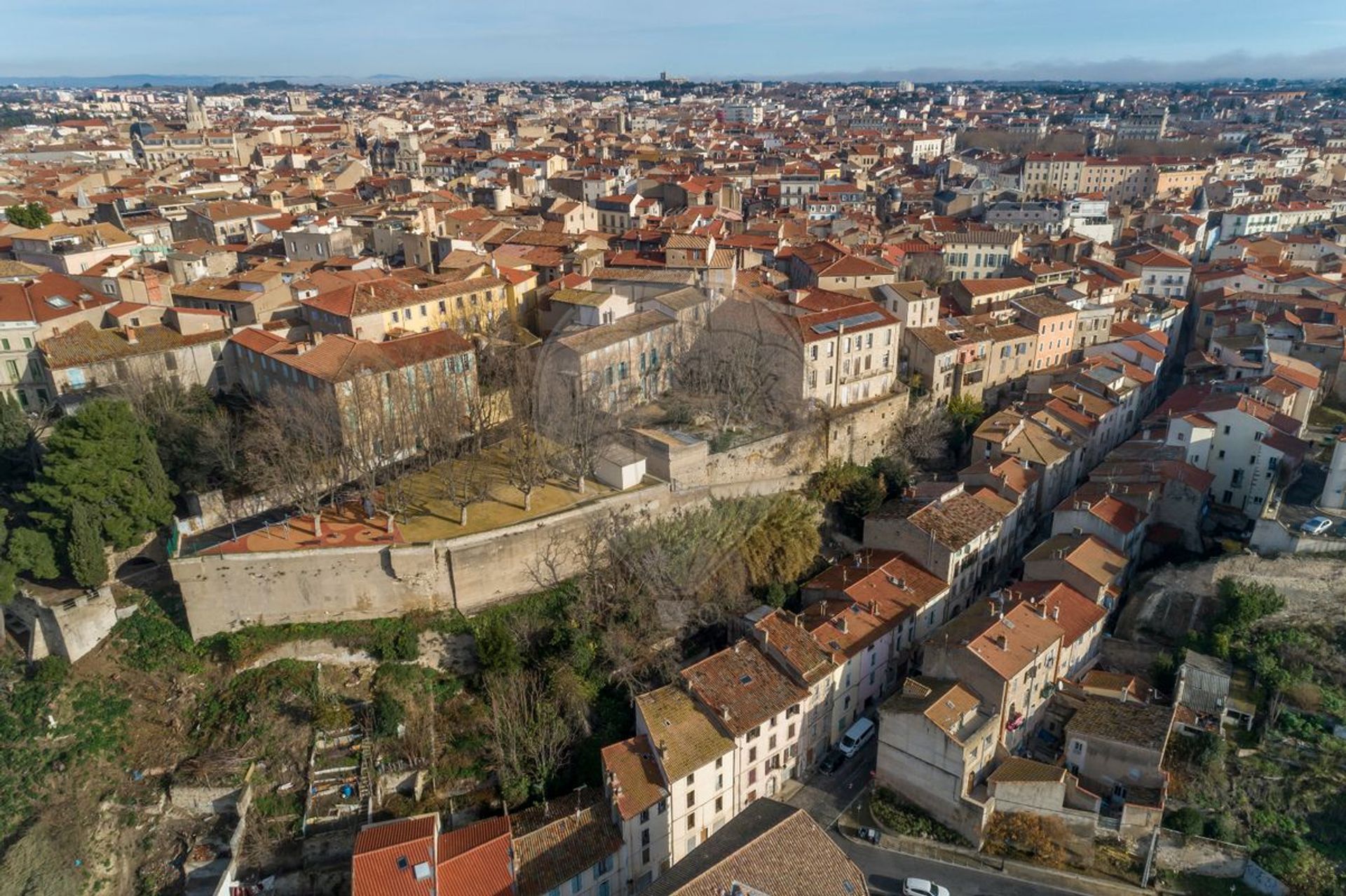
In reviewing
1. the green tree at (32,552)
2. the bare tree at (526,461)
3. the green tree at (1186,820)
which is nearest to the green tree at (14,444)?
the green tree at (32,552)

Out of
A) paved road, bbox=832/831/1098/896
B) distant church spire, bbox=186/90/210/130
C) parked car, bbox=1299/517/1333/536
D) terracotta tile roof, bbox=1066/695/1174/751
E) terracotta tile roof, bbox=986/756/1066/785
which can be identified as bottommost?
paved road, bbox=832/831/1098/896

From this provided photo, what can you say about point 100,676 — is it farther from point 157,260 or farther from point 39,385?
point 157,260

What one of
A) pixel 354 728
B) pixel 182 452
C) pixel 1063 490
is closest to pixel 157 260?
pixel 182 452

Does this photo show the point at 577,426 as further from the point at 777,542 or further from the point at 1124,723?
the point at 1124,723

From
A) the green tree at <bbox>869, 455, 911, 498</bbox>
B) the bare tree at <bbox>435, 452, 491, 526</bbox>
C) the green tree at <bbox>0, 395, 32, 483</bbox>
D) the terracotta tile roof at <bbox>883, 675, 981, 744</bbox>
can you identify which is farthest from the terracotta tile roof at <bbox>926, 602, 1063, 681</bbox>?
the green tree at <bbox>0, 395, 32, 483</bbox>

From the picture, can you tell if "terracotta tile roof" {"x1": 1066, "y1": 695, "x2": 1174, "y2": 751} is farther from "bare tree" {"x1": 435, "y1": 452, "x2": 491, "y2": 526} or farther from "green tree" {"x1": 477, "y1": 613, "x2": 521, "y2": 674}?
"bare tree" {"x1": 435, "y1": 452, "x2": 491, "y2": 526}

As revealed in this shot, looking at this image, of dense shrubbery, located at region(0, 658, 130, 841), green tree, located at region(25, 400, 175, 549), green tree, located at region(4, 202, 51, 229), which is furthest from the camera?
green tree, located at region(4, 202, 51, 229)

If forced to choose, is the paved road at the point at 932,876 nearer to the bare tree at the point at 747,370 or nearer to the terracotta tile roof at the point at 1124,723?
the terracotta tile roof at the point at 1124,723
